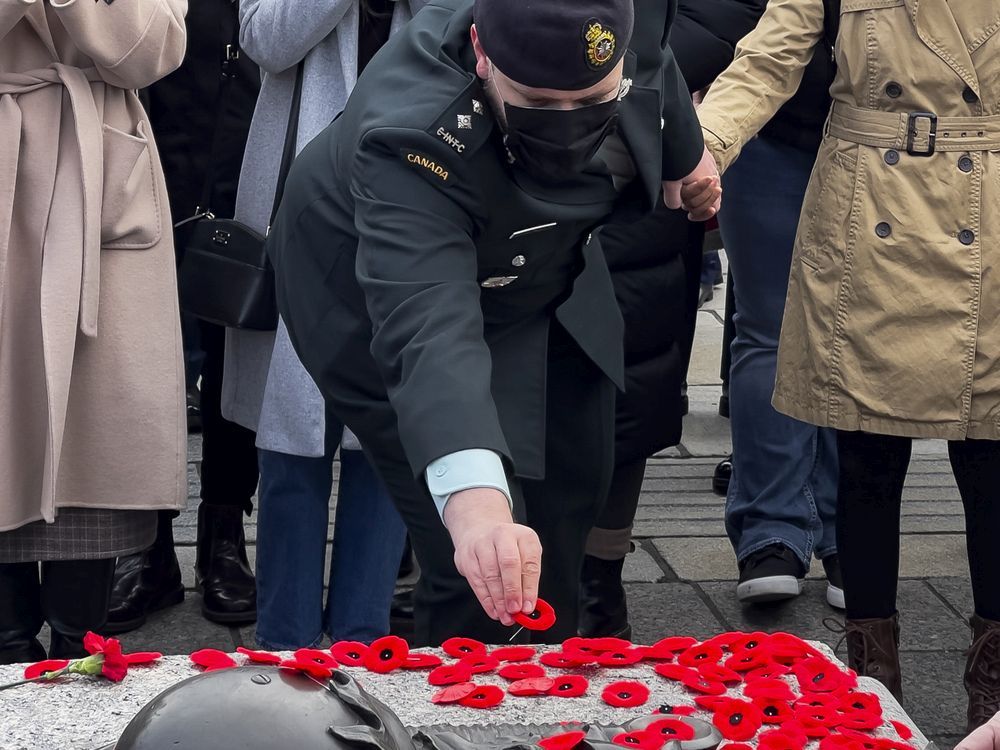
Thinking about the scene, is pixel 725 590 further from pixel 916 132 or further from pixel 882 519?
pixel 916 132

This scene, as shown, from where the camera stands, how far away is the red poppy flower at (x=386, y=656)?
2238mm

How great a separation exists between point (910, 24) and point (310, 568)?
67.0 inches

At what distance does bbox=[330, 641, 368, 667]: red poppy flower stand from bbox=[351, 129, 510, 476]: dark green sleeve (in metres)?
0.39

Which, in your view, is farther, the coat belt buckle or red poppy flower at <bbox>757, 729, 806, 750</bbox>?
the coat belt buckle

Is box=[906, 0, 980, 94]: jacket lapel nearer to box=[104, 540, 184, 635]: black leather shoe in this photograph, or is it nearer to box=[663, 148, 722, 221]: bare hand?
box=[663, 148, 722, 221]: bare hand

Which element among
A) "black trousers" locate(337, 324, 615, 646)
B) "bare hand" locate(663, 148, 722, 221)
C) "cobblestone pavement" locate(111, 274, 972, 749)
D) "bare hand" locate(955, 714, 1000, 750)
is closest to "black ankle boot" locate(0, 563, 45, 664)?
"cobblestone pavement" locate(111, 274, 972, 749)

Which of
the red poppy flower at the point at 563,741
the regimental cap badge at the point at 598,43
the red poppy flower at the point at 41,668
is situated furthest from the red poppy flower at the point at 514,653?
the regimental cap badge at the point at 598,43

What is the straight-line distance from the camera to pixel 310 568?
3.49 m

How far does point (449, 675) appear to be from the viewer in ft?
7.29

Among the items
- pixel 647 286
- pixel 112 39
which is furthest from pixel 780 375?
pixel 112 39

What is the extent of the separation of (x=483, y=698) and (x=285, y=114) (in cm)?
172

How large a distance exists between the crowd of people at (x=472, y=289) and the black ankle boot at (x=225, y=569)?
0.04ft

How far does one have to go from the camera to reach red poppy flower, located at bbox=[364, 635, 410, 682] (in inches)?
88.1

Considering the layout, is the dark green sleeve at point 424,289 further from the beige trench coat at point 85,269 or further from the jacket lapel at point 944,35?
the jacket lapel at point 944,35
